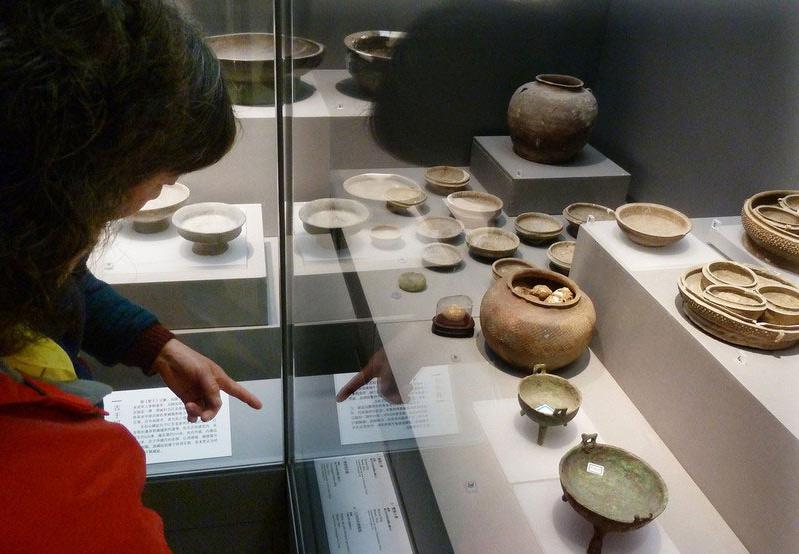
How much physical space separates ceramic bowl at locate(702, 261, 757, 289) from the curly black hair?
1027mm

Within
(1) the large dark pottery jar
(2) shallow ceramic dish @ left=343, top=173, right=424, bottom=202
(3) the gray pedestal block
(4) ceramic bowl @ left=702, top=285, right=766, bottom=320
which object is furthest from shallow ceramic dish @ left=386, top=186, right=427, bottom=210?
(4) ceramic bowl @ left=702, top=285, right=766, bottom=320

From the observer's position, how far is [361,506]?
148cm

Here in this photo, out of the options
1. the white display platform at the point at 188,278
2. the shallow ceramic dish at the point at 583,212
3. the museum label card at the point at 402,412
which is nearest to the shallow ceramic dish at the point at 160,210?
the white display platform at the point at 188,278

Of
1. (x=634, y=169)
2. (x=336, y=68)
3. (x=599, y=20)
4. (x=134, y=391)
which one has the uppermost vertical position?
(x=599, y=20)

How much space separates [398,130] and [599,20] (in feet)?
1.76

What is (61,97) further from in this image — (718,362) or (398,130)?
(398,130)

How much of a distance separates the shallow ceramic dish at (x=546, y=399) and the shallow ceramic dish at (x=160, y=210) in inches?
44.9

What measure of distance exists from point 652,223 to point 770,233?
0.94 ft

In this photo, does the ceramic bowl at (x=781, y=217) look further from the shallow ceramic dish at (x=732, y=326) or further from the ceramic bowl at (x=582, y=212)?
the ceramic bowl at (x=582, y=212)

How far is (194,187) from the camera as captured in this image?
85.1 inches

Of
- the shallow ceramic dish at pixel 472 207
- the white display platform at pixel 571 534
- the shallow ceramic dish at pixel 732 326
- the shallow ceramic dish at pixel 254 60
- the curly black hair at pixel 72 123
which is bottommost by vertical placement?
the white display platform at pixel 571 534

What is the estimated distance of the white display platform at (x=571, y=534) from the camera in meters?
1.02

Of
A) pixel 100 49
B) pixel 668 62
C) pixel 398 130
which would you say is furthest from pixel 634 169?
pixel 100 49

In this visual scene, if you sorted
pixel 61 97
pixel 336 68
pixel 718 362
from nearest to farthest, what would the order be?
pixel 61 97 → pixel 718 362 → pixel 336 68
